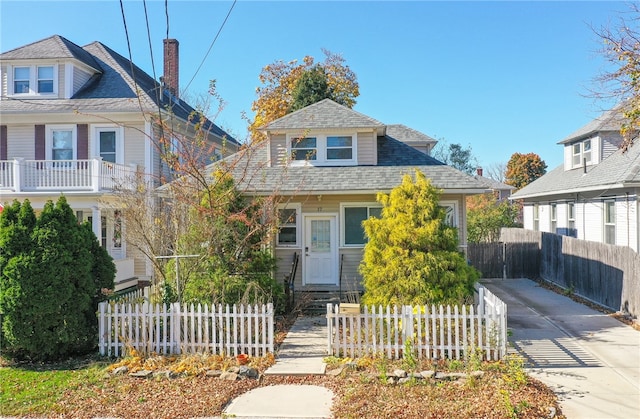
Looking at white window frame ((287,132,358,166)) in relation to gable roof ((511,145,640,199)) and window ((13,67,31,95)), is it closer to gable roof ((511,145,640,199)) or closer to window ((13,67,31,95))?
gable roof ((511,145,640,199))

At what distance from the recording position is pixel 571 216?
1811cm

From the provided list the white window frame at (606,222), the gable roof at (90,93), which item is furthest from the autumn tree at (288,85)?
the white window frame at (606,222)

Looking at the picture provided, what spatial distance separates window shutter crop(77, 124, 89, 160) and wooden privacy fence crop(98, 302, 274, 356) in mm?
10915

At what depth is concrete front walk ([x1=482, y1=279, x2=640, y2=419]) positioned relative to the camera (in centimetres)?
596

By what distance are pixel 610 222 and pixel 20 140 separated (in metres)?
22.1

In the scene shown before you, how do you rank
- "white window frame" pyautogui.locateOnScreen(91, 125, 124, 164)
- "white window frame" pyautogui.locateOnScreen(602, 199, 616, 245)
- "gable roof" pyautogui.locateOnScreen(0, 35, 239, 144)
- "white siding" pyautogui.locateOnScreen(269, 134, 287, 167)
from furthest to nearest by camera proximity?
"white window frame" pyautogui.locateOnScreen(91, 125, 124, 164)
"gable roof" pyautogui.locateOnScreen(0, 35, 239, 144)
"white window frame" pyautogui.locateOnScreen(602, 199, 616, 245)
"white siding" pyautogui.locateOnScreen(269, 134, 287, 167)

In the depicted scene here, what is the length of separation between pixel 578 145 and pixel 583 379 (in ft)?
49.3

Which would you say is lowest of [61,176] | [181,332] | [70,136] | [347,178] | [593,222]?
[181,332]

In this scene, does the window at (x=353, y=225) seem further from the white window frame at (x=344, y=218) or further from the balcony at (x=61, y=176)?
the balcony at (x=61, y=176)

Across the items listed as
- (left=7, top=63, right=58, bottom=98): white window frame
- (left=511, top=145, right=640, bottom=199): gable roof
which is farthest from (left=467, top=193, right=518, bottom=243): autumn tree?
(left=7, top=63, right=58, bottom=98): white window frame

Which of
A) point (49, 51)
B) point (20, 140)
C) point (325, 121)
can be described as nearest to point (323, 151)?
point (325, 121)

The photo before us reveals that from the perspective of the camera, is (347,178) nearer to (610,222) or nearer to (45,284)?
(45,284)

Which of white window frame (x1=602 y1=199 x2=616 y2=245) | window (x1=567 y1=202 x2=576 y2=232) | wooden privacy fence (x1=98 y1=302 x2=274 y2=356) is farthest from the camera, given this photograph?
window (x1=567 y1=202 x2=576 y2=232)

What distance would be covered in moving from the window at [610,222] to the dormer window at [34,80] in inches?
833
